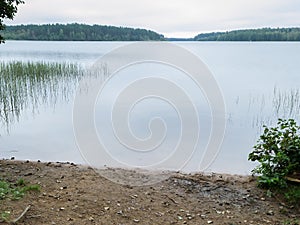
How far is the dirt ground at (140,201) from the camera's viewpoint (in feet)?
9.51

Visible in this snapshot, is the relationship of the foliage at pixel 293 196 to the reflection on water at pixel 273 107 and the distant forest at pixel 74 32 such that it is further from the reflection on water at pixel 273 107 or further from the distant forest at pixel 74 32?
the distant forest at pixel 74 32

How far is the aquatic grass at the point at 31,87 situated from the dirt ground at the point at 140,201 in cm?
472

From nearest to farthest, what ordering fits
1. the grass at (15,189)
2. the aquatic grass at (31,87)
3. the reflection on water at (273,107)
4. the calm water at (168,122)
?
the grass at (15,189) → the calm water at (168,122) → the reflection on water at (273,107) → the aquatic grass at (31,87)

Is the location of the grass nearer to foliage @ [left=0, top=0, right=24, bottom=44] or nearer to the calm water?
foliage @ [left=0, top=0, right=24, bottom=44]

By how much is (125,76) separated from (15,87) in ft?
16.3

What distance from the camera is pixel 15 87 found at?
9.98 m

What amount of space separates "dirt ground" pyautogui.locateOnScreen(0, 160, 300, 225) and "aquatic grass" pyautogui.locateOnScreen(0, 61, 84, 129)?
4.72 metres

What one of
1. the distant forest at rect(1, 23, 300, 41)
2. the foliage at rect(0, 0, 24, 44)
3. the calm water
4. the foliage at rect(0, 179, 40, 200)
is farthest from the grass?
the distant forest at rect(1, 23, 300, 41)

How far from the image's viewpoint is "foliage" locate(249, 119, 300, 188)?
3.65 m

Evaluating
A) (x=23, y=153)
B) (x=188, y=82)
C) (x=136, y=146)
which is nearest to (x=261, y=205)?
(x=136, y=146)

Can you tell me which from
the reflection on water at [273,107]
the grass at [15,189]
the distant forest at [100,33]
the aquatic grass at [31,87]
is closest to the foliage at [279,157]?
the grass at [15,189]

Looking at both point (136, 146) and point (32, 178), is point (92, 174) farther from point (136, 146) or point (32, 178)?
point (136, 146)

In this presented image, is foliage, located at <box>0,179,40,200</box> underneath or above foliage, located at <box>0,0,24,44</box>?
underneath

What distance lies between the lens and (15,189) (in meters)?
3.22
